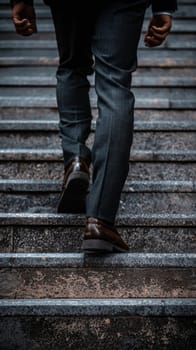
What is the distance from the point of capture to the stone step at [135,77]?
3703 millimetres

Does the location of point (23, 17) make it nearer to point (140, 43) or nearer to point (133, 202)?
point (133, 202)

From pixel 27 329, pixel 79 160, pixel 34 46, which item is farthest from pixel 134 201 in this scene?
pixel 34 46

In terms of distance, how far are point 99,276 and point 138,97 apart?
172 cm

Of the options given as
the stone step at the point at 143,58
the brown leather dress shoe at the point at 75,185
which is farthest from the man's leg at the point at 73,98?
the stone step at the point at 143,58

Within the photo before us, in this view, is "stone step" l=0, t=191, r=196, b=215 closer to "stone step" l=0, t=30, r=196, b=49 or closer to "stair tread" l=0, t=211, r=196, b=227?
"stair tread" l=0, t=211, r=196, b=227

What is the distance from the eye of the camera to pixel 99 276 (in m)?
2.13

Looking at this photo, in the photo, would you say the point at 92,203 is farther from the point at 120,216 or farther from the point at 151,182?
the point at 151,182

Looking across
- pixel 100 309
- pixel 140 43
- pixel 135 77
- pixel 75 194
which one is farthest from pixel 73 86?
pixel 140 43

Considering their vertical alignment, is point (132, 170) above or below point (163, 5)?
below

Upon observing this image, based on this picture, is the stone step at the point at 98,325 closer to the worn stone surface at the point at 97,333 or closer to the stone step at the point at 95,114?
the worn stone surface at the point at 97,333

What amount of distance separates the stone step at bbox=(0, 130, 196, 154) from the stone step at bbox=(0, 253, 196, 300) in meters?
1.00

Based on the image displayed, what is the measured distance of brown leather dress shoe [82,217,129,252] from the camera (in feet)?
6.56

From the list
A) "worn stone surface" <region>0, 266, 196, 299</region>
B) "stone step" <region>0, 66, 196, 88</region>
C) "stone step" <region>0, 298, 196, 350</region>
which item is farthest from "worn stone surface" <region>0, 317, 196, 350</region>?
"stone step" <region>0, 66, 196, 88</region>

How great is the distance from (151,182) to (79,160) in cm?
50
